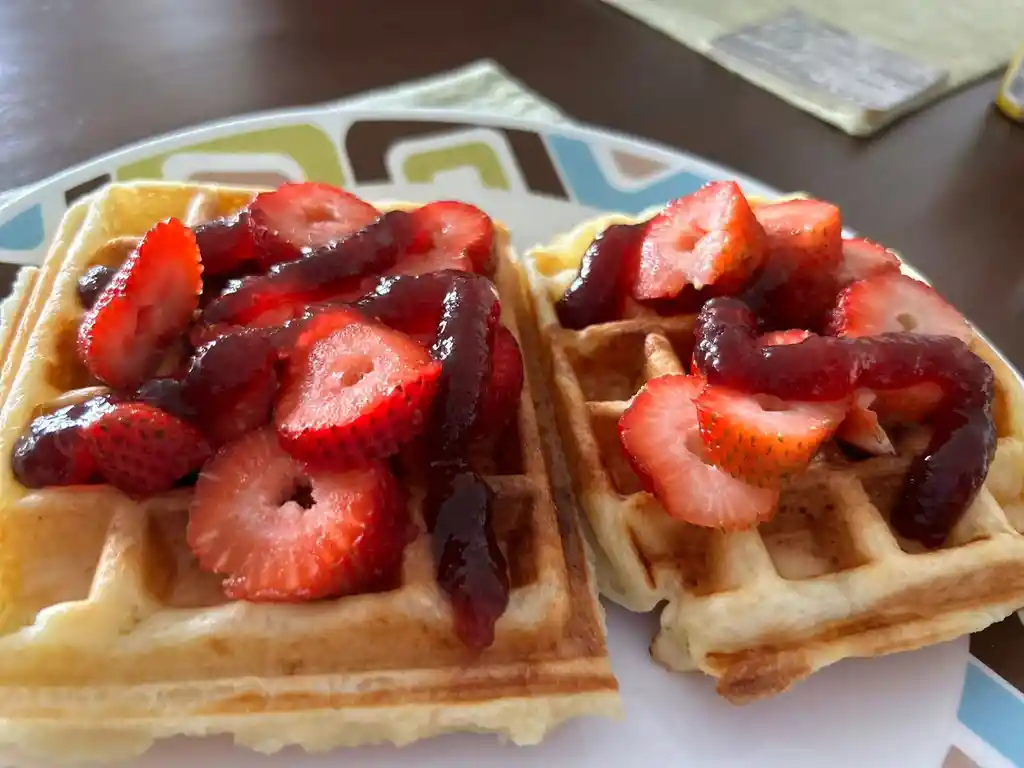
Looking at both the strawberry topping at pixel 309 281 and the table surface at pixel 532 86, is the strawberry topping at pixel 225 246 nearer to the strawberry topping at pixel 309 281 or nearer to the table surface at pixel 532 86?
the strawberry topping at pixel 309 281

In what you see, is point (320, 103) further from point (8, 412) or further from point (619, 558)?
point (619, 558)

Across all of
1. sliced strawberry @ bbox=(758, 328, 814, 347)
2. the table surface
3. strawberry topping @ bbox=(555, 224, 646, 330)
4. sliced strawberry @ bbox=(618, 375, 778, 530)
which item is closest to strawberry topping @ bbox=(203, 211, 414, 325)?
strawberry topping @ bbox=(555, 224, 646, 330)

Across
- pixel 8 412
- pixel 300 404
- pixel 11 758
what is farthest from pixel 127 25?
pixel 11 758

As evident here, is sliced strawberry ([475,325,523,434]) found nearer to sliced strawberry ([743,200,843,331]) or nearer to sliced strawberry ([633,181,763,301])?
sliced strawberry ([633,181,763,301])

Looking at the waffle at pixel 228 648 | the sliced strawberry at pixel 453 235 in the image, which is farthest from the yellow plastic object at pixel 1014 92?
the waffle at pixel 228 648

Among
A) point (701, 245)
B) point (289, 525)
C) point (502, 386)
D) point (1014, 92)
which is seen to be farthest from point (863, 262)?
point (1014, 92)

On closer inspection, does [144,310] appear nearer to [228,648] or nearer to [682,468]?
[228,648]
